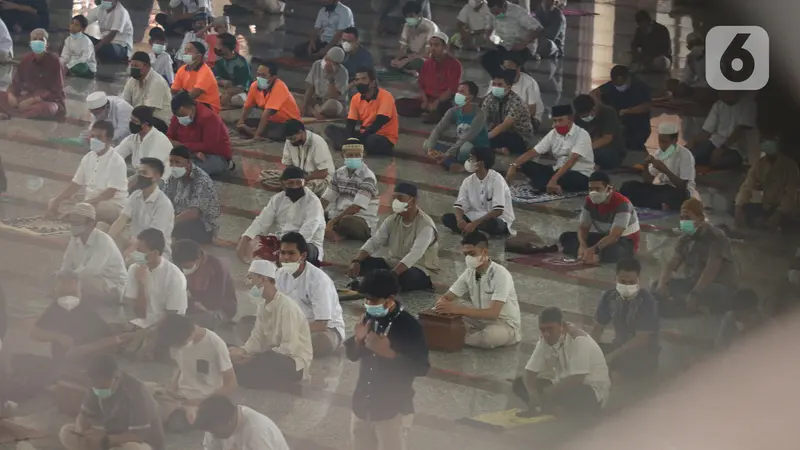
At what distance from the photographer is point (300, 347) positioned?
7242mm

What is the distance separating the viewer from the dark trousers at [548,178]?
9.72 m

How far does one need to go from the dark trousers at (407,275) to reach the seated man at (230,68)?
3.61 metres

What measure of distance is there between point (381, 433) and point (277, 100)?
4611 millimetres

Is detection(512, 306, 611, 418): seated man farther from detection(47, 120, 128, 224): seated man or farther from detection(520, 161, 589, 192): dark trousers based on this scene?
detection(47, 120, 128, 224): seated man

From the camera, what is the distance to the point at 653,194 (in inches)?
372

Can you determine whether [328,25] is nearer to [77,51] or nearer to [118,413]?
[77,51]

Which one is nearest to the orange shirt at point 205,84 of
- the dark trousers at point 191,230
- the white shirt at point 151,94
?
the white shirt at point 151,94

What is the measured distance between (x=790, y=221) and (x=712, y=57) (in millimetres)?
1992

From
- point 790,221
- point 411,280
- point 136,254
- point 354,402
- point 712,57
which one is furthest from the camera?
point 790,221

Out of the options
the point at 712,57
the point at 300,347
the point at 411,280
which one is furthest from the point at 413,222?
the point at 712,57

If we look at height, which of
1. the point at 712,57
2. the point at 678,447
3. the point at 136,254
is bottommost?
the point at 678,447

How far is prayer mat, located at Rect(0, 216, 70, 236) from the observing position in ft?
29.6

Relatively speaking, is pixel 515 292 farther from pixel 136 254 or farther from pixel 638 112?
pixel 638 112

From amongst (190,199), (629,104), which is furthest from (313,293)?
(629,104)
